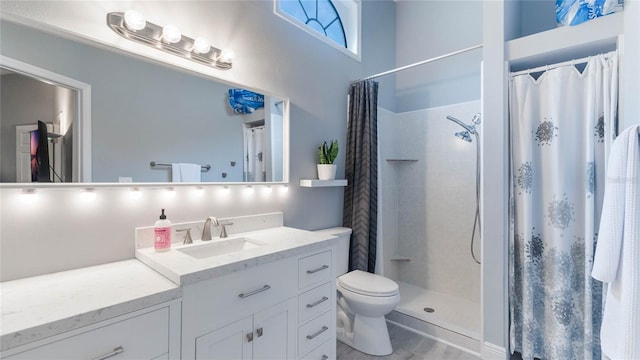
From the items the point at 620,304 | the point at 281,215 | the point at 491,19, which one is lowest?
the point at 620,304

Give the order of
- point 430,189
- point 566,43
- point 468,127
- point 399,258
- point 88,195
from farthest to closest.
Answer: point 399,258 → point 430,189 → point 468,127 → point 566,43 → point 88,195

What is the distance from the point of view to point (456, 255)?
2.75 meters

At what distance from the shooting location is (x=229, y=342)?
116 centimetres

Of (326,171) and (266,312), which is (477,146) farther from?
(266,312)

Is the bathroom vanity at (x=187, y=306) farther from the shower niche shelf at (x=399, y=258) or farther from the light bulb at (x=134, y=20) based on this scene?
the shower niche shelf at (x=399, y=258)

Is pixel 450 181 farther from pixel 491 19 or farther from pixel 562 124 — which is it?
pixel 491 19

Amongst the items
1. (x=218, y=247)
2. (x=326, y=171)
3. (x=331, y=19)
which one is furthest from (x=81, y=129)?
(x=331, y=19)

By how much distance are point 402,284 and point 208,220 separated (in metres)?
2.30

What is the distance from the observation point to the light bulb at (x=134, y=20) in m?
1.30

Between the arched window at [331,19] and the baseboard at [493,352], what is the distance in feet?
8.43

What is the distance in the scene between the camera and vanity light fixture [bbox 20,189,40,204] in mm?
1094

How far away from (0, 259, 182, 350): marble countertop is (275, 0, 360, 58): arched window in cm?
205

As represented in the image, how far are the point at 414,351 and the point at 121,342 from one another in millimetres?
1880

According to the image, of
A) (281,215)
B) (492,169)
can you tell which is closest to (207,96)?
(281,215)
